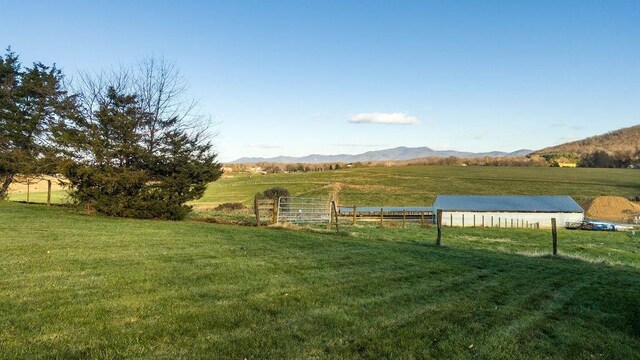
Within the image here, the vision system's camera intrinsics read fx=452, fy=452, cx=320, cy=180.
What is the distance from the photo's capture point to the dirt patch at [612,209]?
183ft

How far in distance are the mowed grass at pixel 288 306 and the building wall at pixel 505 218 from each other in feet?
121

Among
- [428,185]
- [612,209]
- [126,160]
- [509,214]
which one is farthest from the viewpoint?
[428,185]

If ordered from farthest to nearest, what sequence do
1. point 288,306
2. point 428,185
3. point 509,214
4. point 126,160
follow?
point 428,185 < point 509,214 < point 126,160 < point 288,306

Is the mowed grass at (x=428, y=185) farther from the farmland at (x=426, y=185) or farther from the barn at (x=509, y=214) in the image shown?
the barn at (x=509, y=214)

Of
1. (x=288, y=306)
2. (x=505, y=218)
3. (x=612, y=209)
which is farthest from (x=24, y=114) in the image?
(x=612, y=209)

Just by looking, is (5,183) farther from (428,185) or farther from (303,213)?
(428,185)

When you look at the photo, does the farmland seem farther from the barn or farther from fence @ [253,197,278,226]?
fence @ [253,197,278,226]

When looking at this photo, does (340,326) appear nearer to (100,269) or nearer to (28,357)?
(28,357)

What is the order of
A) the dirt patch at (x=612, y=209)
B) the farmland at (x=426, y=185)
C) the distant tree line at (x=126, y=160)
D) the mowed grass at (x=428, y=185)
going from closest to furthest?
the distant tree line at (x=126, y=160)
the dirt patch at (x=612, y=209)
the farmland at (x=426, y=185)
the mowed grass at (x=428, y=185)

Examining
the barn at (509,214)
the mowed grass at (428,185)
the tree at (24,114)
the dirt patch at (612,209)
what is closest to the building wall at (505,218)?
the barn at (509,214)

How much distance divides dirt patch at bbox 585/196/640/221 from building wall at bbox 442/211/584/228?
481 inches

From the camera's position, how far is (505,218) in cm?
4828

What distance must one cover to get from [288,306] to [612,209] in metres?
62.8

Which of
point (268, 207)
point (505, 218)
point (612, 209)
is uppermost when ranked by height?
point (268, 207)
